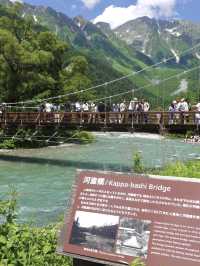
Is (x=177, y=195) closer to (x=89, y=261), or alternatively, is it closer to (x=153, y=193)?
(x=153, y=193)

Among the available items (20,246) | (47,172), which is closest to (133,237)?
(20,246)

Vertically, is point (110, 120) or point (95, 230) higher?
point (110, 120)

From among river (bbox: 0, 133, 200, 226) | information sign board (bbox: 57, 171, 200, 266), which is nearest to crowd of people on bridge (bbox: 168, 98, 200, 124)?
river (bbox: 0, 133, 200, 226)

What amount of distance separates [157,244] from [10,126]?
Answer: 132 feet

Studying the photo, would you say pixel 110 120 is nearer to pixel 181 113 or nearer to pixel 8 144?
pixel 181 113

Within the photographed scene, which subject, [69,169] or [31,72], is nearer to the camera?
[69,169]

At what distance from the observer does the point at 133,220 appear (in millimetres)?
5535

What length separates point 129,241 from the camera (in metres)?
5.47

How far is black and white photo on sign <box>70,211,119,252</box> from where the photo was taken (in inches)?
220

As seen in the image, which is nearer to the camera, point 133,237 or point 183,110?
point 133,237

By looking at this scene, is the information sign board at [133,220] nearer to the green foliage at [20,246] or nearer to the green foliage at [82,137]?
the green foliage at [20,246]

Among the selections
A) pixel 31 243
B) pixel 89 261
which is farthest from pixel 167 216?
pixel 31 243

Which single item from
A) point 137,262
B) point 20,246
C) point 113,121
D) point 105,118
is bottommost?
point 20,246

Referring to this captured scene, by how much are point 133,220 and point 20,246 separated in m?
1.54
